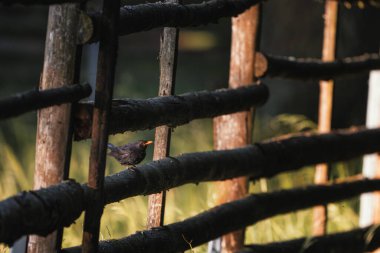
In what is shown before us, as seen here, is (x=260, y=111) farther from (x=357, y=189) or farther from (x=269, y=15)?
(x=357, y=189)

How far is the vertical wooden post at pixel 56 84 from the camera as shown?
2949 millimetres

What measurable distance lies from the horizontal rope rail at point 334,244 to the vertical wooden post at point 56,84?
1.69m

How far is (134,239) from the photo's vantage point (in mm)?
3502

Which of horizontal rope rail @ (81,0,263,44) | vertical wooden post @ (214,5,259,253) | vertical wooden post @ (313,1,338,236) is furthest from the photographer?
vertical wooden post @ (313,1,338,236)

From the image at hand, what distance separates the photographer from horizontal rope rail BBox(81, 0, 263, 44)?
3.26m

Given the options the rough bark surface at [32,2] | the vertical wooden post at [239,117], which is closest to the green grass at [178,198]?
the vertical wooden post at [239,117]

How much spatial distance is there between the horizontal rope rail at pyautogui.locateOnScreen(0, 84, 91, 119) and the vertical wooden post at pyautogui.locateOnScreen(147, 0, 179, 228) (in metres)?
0.66

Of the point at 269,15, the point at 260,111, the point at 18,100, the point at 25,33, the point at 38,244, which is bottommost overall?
the point at 38,244

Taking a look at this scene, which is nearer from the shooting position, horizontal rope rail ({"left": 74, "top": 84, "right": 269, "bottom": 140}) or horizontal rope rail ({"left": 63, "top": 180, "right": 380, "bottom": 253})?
horizontal rope rail ({"left": 74, "top": 84, "right": 269, "bottom": 140})

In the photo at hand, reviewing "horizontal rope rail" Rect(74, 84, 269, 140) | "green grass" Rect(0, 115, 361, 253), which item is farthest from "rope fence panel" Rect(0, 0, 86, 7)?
"green grass" Rect(0, 115, 361, 253)

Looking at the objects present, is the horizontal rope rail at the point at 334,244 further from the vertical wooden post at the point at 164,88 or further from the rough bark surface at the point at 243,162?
the vertical wooden post at the point at 164,88

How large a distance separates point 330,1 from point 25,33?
1317cm

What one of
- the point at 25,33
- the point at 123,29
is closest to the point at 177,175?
the point at 123,29

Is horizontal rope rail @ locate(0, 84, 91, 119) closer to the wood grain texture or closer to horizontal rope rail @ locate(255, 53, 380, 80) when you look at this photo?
the wood grain texture
